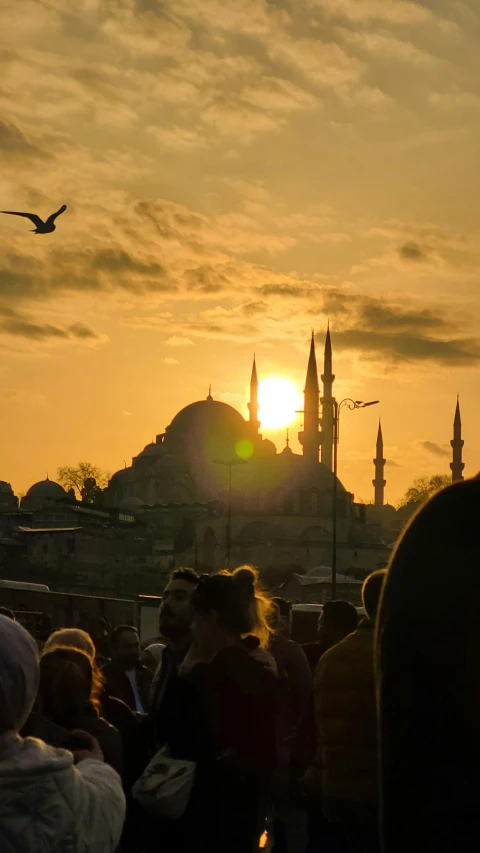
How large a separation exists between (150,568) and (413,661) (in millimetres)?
60312

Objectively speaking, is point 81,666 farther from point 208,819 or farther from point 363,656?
point 363,656

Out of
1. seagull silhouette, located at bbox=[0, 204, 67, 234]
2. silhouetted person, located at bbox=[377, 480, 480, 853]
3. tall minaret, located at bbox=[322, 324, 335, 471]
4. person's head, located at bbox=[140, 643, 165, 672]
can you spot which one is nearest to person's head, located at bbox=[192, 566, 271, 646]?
silhouetted person, located at bbox=[377, 480, 480, 853]

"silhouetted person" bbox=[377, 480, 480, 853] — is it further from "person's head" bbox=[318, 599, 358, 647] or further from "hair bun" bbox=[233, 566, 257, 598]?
"person's head" bbox=[318, 599, 358, 647]

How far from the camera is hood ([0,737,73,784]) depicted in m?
2.40

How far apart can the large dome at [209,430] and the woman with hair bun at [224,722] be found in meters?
68.7

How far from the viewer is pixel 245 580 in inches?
204

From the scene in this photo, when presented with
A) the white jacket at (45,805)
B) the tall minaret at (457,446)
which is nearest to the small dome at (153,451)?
the tall minaret at (457,446)

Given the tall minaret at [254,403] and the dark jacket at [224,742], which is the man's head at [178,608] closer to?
the dark jacket at [224,742]

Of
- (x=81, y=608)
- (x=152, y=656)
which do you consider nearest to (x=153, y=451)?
(x=81, y=608)

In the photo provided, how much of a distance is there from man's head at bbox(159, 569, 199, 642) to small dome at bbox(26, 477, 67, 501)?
79288 mm

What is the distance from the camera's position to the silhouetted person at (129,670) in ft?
24.6

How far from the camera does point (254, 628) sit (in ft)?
15.8

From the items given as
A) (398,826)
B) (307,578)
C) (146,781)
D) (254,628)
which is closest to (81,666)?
(146,781)

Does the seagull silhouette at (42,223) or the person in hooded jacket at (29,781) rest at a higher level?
the seagull silhouette at (42,223)
